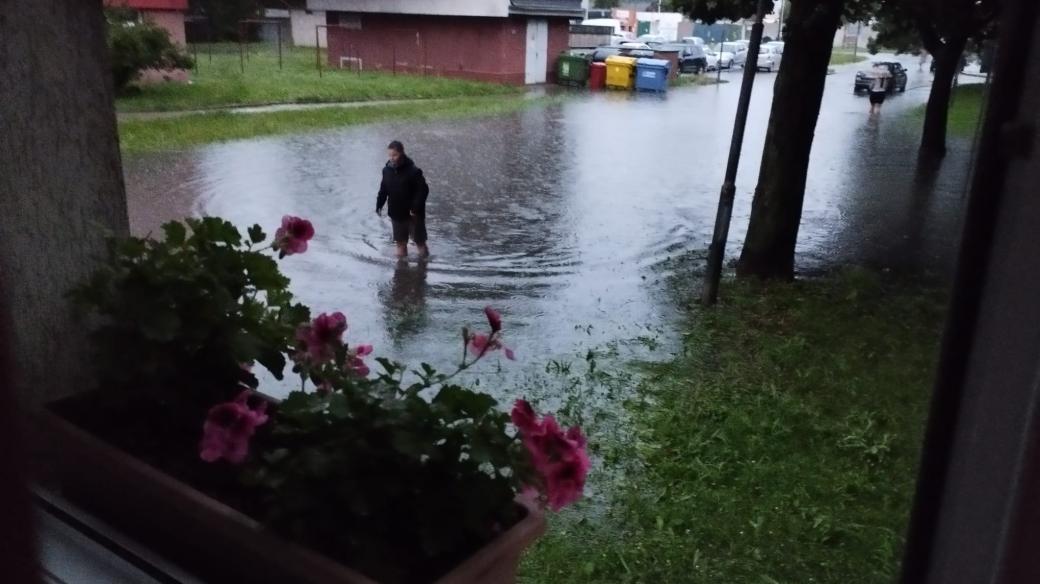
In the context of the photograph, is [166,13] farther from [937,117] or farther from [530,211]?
[937,117]

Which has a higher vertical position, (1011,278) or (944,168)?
(1011,278)

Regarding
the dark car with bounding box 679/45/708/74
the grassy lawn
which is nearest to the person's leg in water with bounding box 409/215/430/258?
the grassy lawn

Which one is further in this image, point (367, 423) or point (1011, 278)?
point (367, 423)

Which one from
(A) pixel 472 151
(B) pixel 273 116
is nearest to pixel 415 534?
(A) pixel 472 151

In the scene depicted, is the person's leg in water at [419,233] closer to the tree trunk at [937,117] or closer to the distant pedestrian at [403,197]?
the distant pedestrian at [403,197]

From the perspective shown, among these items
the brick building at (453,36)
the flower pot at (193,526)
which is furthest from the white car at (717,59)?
the flower pot at (193,526)

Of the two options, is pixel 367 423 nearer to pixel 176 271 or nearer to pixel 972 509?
pixel 176 271

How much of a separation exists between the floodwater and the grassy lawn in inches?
33.0

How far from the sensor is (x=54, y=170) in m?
2.47

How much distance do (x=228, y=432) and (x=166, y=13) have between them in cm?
2087

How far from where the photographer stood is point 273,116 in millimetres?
18688

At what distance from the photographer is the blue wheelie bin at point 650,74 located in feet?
94.0

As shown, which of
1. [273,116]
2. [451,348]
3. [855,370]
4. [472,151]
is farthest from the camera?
[273,116]

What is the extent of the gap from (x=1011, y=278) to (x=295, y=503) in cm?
129
